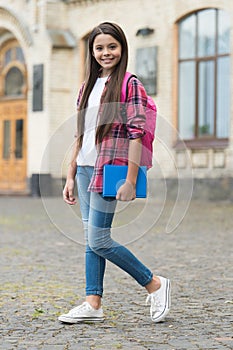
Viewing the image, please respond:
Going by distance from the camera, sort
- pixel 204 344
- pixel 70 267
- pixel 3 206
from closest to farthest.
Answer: pixel 204 344 < pixel 70 267 < pixel 3 206

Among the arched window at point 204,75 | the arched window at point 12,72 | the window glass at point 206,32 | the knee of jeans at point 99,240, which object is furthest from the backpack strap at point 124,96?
the arched window at point 12,72

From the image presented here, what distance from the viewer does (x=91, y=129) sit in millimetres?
5965

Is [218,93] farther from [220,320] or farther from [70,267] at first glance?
[220,320]

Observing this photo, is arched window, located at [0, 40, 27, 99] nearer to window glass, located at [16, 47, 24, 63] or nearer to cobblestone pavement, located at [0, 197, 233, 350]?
window glass, located at [16, 47, 24, 63]

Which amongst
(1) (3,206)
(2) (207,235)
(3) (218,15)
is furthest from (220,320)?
(3) (218,15)

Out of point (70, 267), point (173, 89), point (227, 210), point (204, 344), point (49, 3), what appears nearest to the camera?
point (204, 344)

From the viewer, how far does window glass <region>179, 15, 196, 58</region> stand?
23.9 m

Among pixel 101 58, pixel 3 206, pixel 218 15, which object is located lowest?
pixel 3 206

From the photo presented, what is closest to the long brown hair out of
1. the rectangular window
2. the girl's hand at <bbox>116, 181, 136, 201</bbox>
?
the girl's hand at <bbox>116, 181, 136, 201</bbox>

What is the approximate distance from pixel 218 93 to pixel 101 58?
17.6 m

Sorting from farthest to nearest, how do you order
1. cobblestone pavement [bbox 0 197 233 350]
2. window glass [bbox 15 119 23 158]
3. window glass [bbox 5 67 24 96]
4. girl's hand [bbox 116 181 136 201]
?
window glass [bbox 5 67 24 96] < window glass [bbox 15 119 23 158] < girl's hand [bbox 116 181 136 201] < cobblestone pavement [bbox 0 197 233 350]

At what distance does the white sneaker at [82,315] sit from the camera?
603 centimetres

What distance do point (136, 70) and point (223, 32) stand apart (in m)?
3.25

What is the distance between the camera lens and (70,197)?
6.12 m
